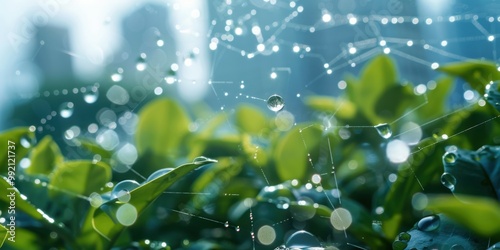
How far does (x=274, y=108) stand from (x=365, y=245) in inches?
5.9

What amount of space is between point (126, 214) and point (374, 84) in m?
0.45

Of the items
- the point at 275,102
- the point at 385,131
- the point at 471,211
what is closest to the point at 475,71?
the point at 385,131

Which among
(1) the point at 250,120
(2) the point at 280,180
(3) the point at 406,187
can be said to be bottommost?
(3) the point at 406,187

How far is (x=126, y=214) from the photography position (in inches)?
17.7

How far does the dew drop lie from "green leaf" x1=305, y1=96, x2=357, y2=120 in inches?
14.2

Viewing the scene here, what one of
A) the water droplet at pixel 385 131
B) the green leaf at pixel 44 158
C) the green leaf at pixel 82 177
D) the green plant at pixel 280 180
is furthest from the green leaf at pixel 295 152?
the green leaf at pixel 44 158

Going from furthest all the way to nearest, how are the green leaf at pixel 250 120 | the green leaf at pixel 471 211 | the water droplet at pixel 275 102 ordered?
the green leaf at pixel 250 120
the water droplet at pixel 275 102
the green leaf at pixel 471 211

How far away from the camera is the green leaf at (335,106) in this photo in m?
0.78

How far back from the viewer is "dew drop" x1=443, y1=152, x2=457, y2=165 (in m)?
0.41

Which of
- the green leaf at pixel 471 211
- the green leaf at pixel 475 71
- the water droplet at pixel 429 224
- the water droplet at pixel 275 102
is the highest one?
the green leaf at pixel 475 71

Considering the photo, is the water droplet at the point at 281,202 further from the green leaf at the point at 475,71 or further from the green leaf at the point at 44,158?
the green leaf at the point at 44,158

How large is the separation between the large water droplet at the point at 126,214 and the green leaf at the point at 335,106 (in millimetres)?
410

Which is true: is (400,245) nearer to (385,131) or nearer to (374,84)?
(385,131)

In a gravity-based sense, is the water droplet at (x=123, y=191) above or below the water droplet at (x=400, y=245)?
above
